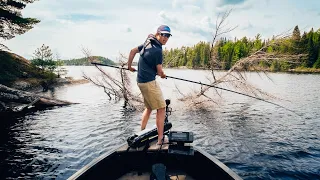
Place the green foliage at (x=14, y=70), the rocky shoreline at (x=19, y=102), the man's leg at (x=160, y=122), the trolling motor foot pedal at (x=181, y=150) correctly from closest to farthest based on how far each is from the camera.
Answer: the trolling motor foot pedal at (x=181, y=150) → the man's leg at (x=160, y=122) → the rocky shoreline at (x=19, y=102) → the green foliage at (x=14, y=70)

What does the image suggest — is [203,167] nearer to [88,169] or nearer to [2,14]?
[88,169]

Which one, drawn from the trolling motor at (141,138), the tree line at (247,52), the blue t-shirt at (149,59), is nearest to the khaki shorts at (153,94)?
the blue t-shirt at (149,59)

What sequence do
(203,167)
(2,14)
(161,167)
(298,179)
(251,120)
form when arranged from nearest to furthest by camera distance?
(161,167)
(203,167)
(298,179)
(251,120)
(2,14)

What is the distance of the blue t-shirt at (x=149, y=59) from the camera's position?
5179mm

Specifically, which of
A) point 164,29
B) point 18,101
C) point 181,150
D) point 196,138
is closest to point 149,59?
point 164,29

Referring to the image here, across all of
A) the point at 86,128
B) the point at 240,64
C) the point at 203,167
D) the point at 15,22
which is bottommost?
the point at 86,128

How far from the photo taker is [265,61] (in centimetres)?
1634

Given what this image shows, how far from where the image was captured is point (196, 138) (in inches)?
452

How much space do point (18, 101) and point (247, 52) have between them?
92.4 metres

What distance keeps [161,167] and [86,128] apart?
1052cm

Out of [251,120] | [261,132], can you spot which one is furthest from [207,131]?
[251,120]

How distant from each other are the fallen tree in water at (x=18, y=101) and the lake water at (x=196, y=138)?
2208 mm

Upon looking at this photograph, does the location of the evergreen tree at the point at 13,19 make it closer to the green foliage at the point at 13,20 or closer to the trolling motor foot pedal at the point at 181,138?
the green foliage at the point at 13,20

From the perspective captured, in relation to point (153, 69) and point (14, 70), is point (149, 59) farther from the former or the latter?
point (14, 70)
